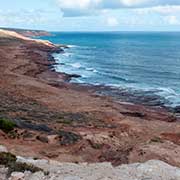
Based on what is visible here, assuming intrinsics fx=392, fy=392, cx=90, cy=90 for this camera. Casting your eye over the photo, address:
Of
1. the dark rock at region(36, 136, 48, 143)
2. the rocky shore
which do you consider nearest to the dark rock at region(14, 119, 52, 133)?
the rocky shore

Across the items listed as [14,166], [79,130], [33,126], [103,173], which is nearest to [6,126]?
[33,126]

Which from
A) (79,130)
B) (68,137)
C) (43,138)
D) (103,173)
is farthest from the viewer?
(79,130)

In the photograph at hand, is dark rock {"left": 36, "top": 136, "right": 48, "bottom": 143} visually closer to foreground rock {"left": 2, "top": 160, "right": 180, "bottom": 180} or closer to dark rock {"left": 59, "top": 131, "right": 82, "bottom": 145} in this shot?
dark rock {"left": 59, "top": 131, "right": 82, "bottom": 145}

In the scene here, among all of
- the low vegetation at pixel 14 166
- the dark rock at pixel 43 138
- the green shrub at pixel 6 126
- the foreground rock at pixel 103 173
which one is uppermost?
the low vegetation at pixel 14 166

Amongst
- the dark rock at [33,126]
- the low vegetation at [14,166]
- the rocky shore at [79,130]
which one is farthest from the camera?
the dark rock at [33,126]

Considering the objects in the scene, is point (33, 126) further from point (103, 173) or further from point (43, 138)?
point (103, 173)

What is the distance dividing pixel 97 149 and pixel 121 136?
4315 millimetres

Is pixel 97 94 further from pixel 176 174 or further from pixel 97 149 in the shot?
pixel 176 174

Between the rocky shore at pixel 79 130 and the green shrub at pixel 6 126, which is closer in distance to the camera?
the rocky shore at pixel 79 130

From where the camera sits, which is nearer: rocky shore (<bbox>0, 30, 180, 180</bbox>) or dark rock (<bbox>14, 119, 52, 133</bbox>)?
rocky shore (<bbox>0, 30, 180, 180</bbox>)

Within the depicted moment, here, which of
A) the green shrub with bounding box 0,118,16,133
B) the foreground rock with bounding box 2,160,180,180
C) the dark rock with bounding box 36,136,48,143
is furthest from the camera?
the green shrub with bounding box 0,118,16,133

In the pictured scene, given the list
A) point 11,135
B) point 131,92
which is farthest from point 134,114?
point 11,135

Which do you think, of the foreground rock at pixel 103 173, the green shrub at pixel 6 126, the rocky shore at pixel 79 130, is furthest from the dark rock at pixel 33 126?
the foreground rock at pixel 103 173

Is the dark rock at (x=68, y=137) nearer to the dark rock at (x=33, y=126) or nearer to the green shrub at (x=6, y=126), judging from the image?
the dark rock at (x=33, y=126)
